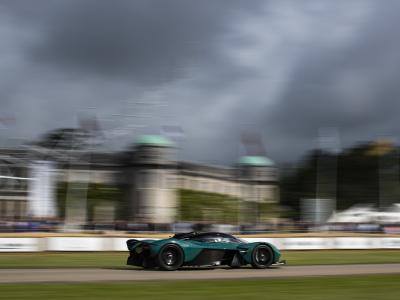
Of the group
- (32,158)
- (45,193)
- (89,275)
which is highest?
(32,158)

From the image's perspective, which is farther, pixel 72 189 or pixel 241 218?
pixel 241 218

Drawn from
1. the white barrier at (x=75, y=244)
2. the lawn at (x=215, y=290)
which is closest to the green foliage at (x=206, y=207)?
the white barrier at (x=75, y=244)

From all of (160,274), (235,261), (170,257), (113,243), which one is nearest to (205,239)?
(235,261)

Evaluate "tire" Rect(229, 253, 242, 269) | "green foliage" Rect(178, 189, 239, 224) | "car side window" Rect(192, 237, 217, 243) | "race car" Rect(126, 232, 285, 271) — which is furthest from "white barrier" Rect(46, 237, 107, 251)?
"green foliage" Rect(178, 189, 239, 224)

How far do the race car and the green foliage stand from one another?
96.5 metres

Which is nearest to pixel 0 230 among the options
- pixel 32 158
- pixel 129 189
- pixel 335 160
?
pixel 32 158

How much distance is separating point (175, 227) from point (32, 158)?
51744 millimetres

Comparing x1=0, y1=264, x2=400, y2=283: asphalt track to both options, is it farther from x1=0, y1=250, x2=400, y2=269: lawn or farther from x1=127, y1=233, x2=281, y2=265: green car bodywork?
x1=0, y1=250, x2=400, y2=269: lawn

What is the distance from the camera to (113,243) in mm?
30609

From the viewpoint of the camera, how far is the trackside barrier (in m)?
28.5

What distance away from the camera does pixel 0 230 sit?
5109 cm

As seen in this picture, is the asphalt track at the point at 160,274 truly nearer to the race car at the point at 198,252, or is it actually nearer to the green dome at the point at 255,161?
the race car at the point at 198,252

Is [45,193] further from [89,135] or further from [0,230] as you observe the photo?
[0,230]

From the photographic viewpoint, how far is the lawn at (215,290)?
11117 mm
